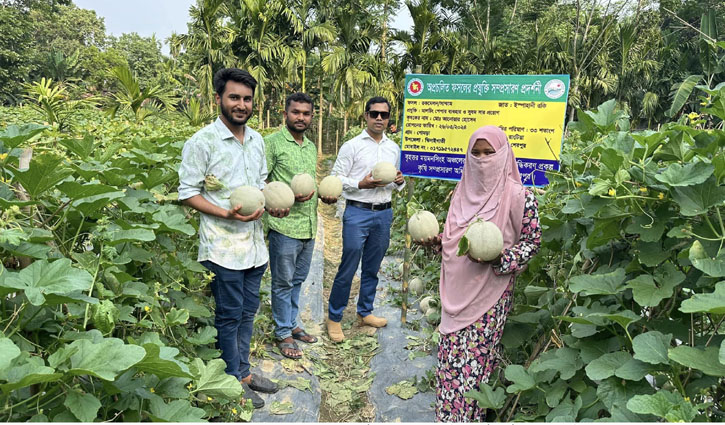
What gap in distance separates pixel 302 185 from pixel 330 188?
43cm

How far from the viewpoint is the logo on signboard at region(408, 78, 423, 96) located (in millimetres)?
4117

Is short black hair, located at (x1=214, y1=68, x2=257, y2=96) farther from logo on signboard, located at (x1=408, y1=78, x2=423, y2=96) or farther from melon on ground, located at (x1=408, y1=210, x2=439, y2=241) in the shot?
logo on signboard, located at (x1=408, y1=78, x2=423, y2=96)

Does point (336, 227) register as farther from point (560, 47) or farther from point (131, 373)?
point (560, 47)

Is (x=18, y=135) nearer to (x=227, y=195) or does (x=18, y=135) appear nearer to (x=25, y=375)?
(x=25, y=375)

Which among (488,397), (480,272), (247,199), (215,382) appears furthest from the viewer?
(247,199)

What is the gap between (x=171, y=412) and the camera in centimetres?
143

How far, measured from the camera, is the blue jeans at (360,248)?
13.8 feet

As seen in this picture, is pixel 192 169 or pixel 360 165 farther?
pixel 360 165

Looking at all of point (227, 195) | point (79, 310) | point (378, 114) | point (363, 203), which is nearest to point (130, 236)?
point (79, 310)

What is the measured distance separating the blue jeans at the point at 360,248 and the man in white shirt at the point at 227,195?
4.34ft

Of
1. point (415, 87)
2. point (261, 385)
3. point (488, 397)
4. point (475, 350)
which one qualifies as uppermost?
point (415, 87)

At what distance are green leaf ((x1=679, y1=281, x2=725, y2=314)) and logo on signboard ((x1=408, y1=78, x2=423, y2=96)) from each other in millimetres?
3159

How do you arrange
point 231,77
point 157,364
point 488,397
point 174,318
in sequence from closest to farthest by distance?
1. point 157,364
2. point 174,318
3. point 488,397
4. point 231,77

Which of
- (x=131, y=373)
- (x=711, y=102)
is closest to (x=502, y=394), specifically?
(x=711, y=102)
